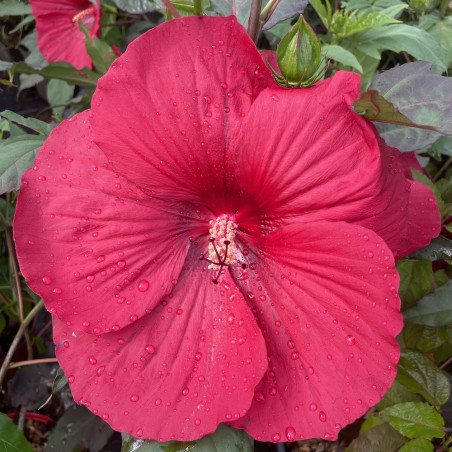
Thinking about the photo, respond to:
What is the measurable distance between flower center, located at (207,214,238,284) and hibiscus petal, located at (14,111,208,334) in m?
0.07

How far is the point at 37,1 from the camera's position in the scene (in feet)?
4.99

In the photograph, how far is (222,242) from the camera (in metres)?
0.65

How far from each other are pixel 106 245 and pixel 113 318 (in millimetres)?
87

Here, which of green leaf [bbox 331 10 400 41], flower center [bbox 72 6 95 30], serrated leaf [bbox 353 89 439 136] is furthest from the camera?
flower center [bbox 72 6 95 30]

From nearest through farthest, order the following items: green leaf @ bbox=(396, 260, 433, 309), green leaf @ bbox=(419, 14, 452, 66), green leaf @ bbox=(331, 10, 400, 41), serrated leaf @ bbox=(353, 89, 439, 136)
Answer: serrated leaf @ bbox=(353, 89, 439, 136), green leaf @ bbox=(396, 260, 433, 309), green leaf @ bbox=(331, 10, 400, 41), green leaf @ bbox=(419, 14, 452, 66)

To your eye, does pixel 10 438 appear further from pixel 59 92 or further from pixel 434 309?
pixel 59 92

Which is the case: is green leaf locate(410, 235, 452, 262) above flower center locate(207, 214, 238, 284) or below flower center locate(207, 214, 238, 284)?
below

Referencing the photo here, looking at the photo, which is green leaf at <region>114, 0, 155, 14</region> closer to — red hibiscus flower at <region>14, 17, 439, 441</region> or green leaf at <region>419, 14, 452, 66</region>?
green leaf at <region>419, 14, 452, 66</region>

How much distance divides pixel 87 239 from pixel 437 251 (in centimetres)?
54

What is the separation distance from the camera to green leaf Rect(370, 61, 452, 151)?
54 centimetres

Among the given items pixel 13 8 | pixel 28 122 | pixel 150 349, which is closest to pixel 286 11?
pixel 28 122

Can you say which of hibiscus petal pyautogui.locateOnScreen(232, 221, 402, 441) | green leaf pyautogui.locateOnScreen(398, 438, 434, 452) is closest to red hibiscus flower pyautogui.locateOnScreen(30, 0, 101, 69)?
hibiscus petal pyautogui.locateOnScreen(232, 221, 402, 441)

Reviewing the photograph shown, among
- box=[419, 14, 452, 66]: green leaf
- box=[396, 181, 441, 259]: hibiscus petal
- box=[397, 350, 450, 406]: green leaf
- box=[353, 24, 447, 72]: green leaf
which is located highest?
box=[353, 24, 447, 72]: green leaf

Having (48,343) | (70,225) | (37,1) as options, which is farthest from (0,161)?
(37,1)
